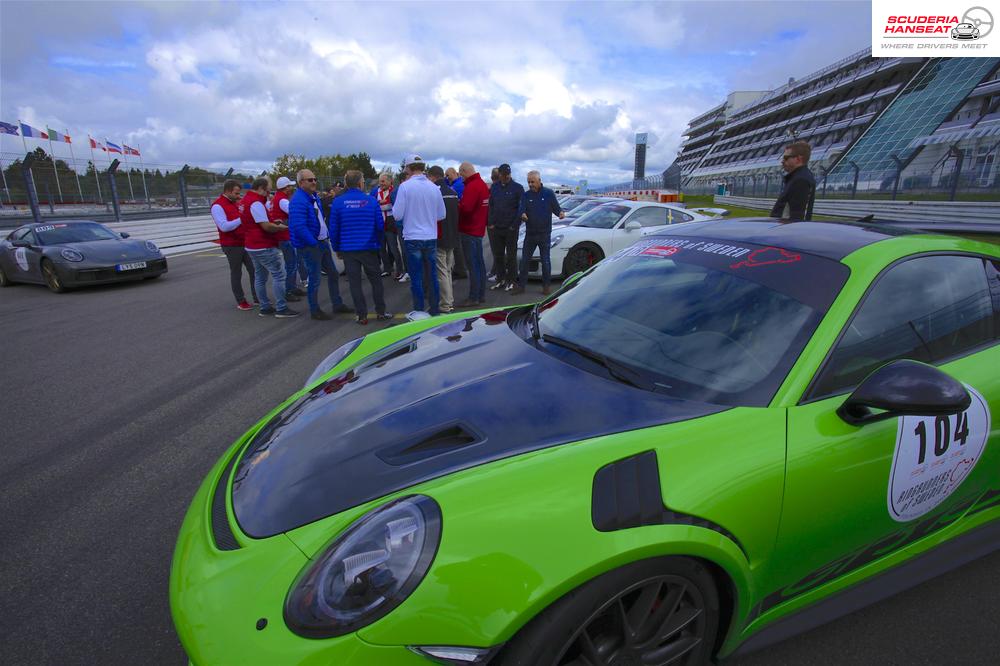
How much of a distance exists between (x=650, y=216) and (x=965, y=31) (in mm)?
39193

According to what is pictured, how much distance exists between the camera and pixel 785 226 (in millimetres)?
2373

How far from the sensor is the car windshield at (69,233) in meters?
8.78

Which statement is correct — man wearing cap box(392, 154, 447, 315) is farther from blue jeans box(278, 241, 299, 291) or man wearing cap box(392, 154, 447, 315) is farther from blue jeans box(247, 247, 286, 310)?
blue jeans box(278, 241, 299, 291)

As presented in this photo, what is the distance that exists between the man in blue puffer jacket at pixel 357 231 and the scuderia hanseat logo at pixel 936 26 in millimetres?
32034

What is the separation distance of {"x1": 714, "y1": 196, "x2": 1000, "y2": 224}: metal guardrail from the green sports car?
50.9 ft

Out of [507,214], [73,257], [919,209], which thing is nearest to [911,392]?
[507,214]

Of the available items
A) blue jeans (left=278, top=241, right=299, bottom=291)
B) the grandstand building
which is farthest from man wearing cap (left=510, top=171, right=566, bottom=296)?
the grandstand building

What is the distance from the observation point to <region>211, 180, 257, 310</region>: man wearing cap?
6.79m

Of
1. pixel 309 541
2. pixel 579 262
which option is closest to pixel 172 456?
pixel 309 541

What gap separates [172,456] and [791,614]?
329cm

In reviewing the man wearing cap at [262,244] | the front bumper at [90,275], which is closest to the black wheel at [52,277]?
the front bumper at [90,275]

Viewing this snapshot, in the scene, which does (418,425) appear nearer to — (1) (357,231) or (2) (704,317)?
(2) (704,317)

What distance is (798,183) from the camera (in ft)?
17.5

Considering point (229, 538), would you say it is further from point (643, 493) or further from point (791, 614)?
point (791, 614)
